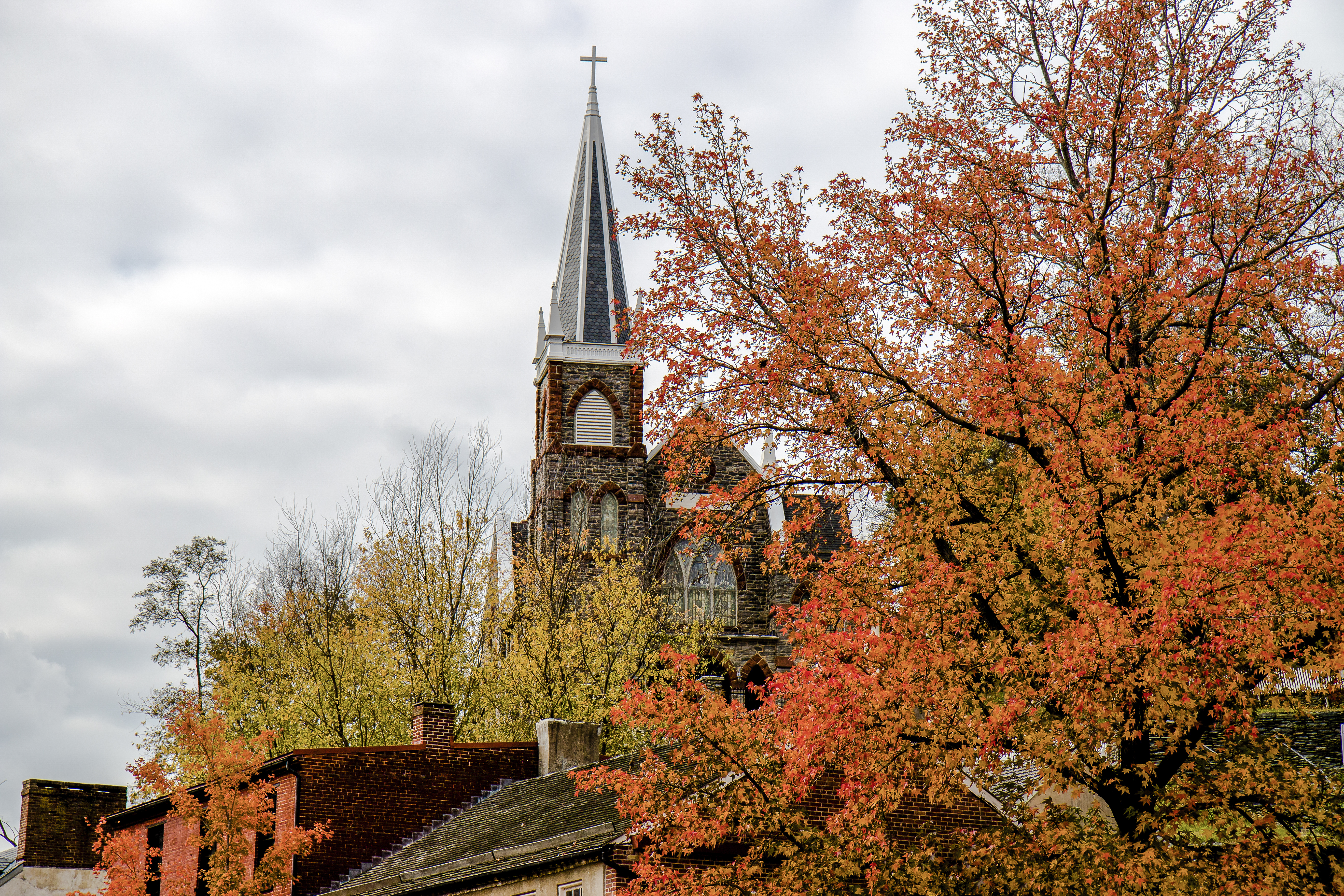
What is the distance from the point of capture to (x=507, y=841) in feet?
73.9

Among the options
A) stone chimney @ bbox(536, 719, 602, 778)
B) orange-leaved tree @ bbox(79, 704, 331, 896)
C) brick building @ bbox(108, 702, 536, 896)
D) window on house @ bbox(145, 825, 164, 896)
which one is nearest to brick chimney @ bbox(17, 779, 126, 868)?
window on house @ bbox(145, 825, 164, 896)

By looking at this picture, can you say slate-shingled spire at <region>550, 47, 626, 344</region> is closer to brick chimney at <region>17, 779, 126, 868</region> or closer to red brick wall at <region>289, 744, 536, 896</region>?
brick chimney at <region>17, 779, 126, 868</region>

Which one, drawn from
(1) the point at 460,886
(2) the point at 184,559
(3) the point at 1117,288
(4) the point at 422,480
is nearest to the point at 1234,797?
(3) the point at 1117,288

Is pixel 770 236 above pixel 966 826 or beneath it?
above

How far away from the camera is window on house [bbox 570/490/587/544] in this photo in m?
54.4

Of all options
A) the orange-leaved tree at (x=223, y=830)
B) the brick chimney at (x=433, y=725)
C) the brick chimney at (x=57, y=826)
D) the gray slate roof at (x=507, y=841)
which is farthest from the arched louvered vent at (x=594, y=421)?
the orange-leaved tree at (x=223, y=830)

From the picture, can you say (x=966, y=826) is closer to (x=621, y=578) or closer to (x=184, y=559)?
(x=621, y=578)

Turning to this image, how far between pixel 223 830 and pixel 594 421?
34081 mm

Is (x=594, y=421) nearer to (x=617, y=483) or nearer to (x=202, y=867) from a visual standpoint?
(x=617, y=483)

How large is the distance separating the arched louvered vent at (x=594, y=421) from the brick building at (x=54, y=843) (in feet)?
77.5

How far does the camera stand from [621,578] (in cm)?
4978

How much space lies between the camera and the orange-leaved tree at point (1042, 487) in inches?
554

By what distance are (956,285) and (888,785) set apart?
6250mm

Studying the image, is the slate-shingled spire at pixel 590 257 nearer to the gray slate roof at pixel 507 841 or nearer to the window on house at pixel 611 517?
the window on house at pixel 611 517
